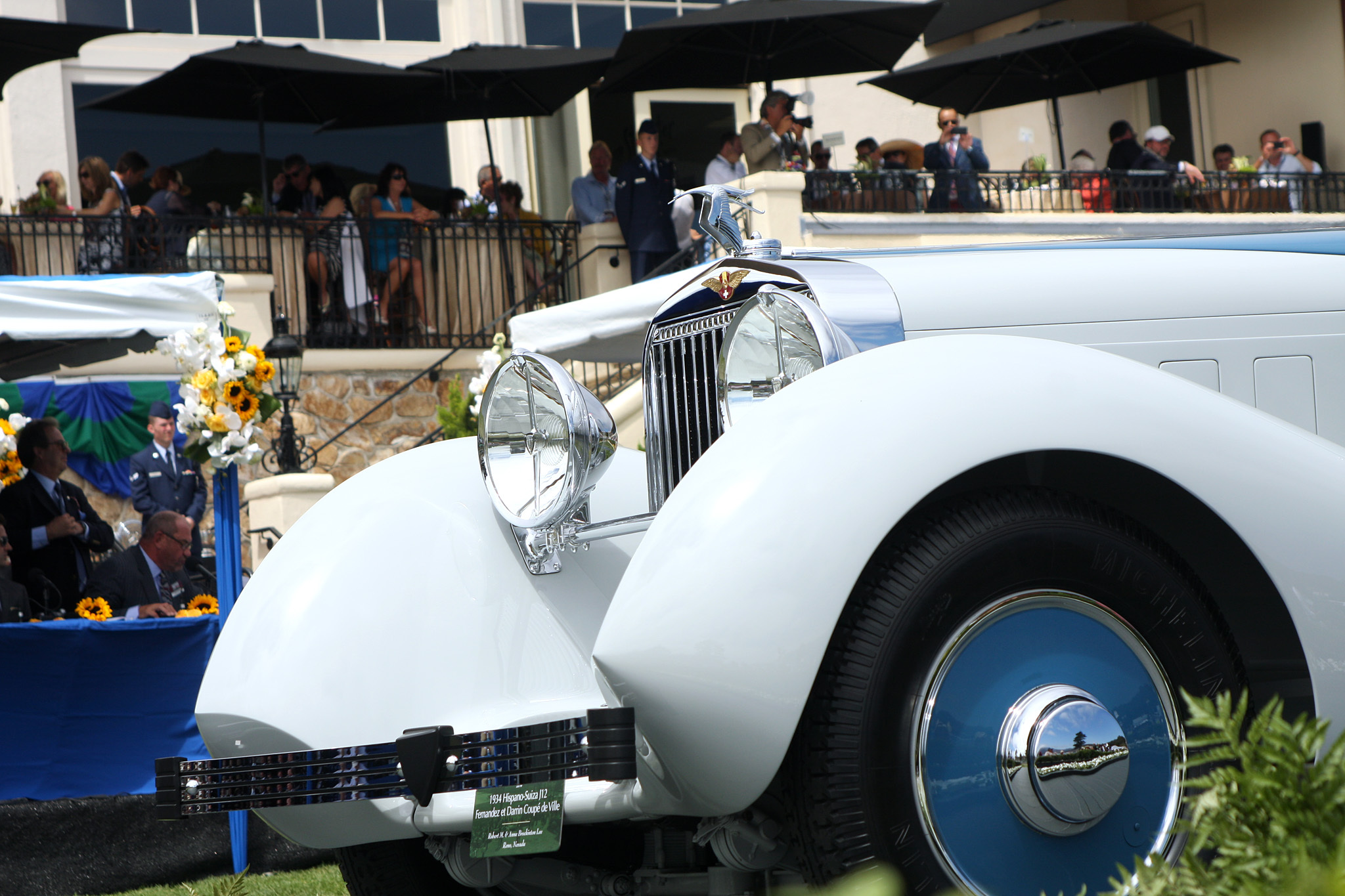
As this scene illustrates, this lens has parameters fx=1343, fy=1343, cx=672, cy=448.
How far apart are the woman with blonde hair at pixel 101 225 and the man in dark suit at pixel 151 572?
4777 mm

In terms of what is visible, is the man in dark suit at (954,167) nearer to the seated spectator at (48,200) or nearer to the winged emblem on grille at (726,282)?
the seated spectator at (48,200)

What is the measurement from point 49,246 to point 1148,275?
10.5 m

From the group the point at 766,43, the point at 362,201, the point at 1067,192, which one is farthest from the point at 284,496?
the point at 1067,192

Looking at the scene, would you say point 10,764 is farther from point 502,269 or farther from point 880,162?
point 880,162

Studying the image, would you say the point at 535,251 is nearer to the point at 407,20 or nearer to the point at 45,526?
the point at 407,20

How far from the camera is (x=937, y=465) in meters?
2.27

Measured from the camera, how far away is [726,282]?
10.4 ft

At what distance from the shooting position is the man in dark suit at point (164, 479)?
31.8ft

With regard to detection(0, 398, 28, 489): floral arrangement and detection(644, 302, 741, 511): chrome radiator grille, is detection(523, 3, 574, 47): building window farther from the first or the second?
detection(644, 302, 741, 511): chrome radiator grille

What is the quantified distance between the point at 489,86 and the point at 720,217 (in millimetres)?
10228

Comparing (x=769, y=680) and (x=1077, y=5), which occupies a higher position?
(x=1077, y=5)

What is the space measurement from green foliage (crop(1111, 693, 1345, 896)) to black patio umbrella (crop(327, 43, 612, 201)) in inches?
464

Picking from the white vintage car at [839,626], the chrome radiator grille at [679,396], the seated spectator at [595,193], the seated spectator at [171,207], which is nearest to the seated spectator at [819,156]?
the seated spectator at [595,193]

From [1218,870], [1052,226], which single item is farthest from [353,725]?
[1052,226]
